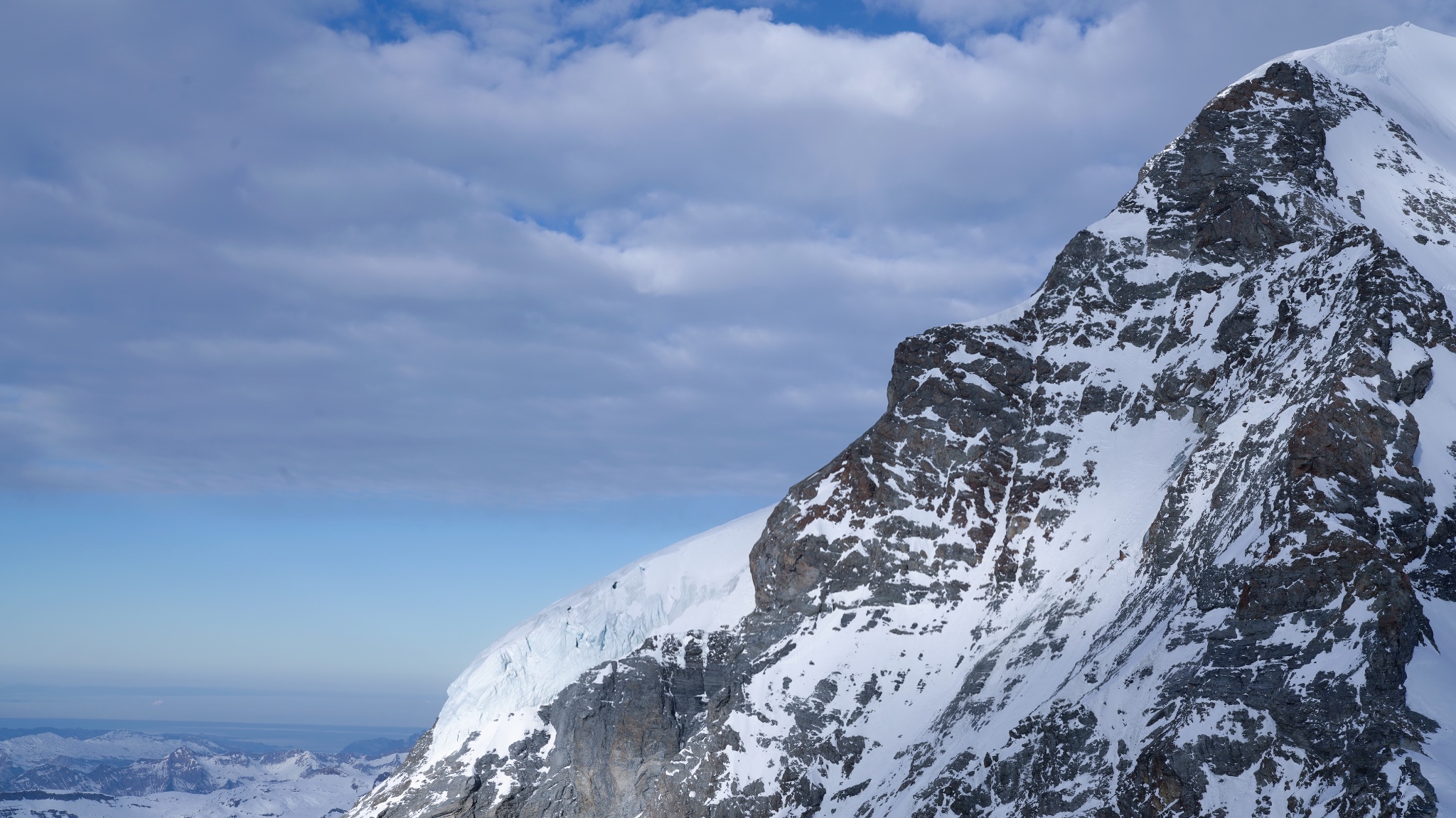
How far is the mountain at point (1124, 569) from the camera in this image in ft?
266

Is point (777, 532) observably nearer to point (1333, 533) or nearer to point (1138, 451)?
point (1138, 451)

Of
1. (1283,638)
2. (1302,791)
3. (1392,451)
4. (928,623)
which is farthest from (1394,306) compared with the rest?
(928,623)

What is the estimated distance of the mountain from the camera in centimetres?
8100

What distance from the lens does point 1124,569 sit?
4547 inches

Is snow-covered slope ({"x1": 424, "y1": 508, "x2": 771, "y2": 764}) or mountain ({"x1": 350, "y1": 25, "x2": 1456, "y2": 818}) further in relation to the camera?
snow-covered slope ({"x1": 424, "y1": 508, "x2": 771, "y2": 764})

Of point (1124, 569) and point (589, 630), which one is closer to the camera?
point (1124, 569)

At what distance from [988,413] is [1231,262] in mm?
33018

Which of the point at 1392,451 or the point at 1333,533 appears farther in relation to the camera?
the point at 1392,451

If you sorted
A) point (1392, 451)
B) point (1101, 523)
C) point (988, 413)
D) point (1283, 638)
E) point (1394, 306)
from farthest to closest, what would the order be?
point (988, 413) → point (1101, 523) → point (1394, 306) → point (1392, 451) → point (1283, 638)

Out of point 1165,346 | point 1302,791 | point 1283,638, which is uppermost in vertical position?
point 1165,346

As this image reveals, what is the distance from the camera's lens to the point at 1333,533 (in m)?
84.5

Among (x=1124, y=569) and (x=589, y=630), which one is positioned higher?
(x=1124, y=569)

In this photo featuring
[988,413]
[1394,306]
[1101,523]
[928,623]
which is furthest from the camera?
[988,413]

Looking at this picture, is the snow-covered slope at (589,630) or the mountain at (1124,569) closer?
the mountain at (1124,569)
